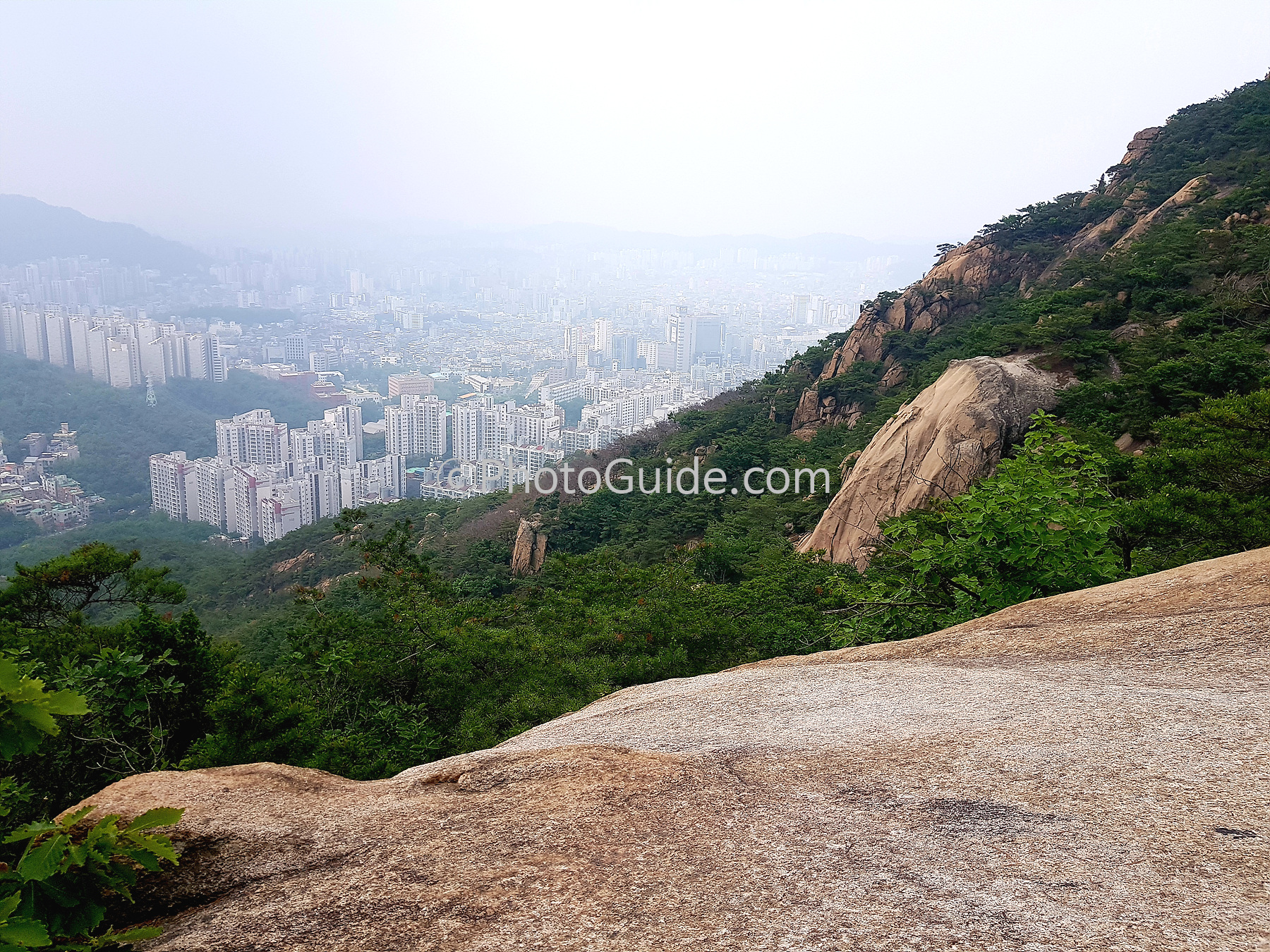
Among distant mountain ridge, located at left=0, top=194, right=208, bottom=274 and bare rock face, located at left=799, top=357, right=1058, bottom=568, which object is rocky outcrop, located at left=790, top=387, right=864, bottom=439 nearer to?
bare rock face, located at left=799, top=357, right=1058, bottom=568

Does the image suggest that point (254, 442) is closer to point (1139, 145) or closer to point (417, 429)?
point (417, 429)

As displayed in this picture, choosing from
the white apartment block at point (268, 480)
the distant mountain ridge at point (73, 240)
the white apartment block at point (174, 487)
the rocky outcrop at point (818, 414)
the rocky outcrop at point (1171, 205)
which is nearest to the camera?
the rocky outcrop at point (1171, 205)

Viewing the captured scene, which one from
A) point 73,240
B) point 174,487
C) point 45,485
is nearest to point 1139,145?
point 174,487

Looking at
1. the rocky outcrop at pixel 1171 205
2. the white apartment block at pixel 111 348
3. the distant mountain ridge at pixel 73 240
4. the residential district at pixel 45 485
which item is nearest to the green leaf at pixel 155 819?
the rocky outcrop at pixel 1171 205

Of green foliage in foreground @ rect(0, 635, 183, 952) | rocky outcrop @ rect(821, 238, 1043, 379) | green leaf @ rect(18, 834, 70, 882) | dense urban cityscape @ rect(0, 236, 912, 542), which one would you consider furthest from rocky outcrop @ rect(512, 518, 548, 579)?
dense urban cityscape @ rect(0, 236, 912, 542)

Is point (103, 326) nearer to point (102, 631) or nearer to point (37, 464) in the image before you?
point (37, 464)

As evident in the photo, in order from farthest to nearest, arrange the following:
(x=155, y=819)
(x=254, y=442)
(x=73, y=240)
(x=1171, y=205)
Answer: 1. (x=73, y=240)
2. (x=254, y=442)
3. (x=1171, y=205)
4. (x=155, y=819)

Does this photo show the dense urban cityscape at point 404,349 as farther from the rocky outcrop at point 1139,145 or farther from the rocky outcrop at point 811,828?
the rocky outcrop at point 811,828

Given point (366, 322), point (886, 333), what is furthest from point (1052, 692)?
point (366, 322)
